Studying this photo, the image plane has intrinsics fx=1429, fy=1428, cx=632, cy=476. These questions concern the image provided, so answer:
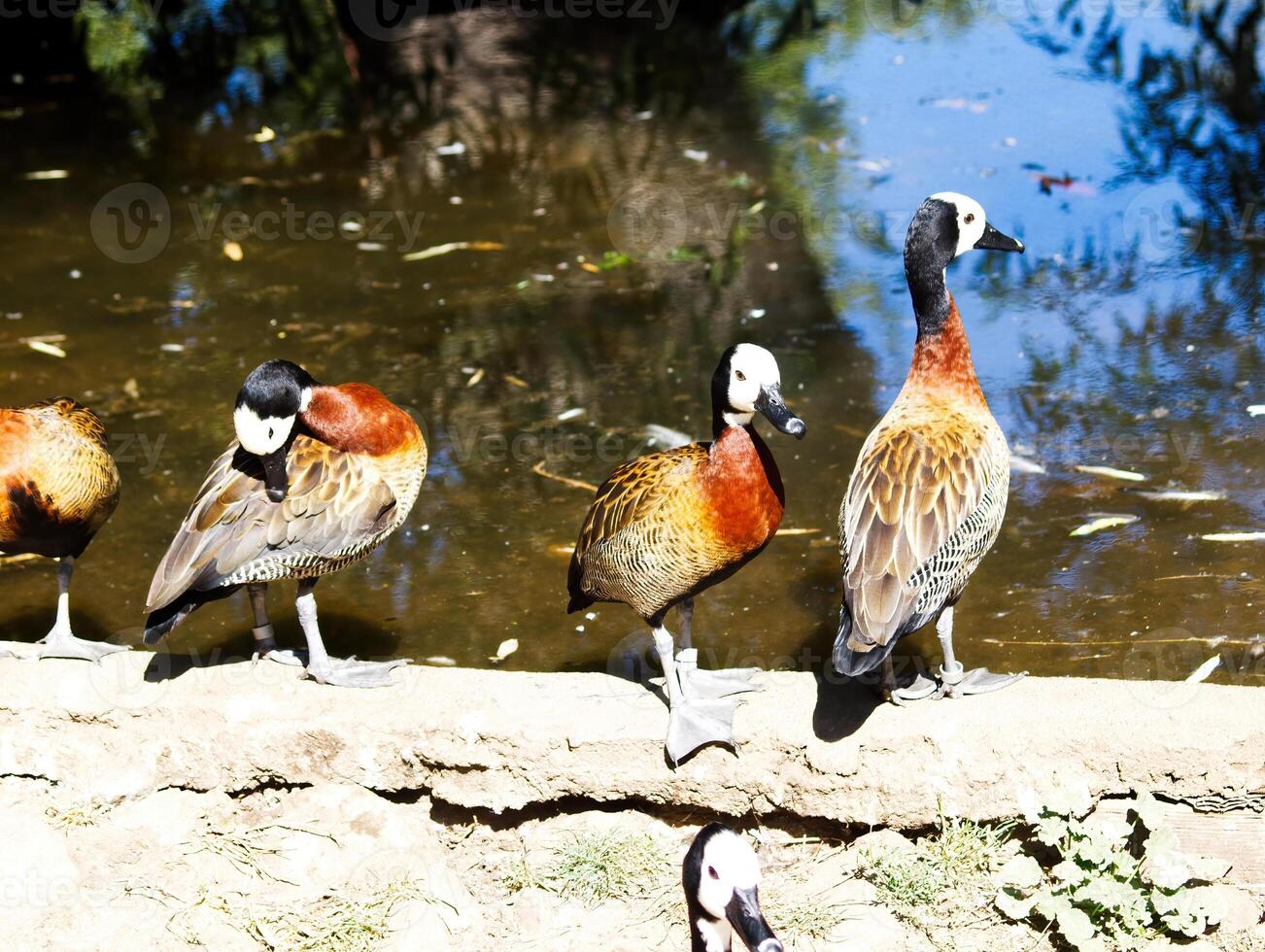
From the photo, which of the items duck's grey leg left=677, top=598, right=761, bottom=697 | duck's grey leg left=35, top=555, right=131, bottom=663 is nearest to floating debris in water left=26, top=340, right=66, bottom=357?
duck's grey leg left=35, top=555, right=131, bottom=663

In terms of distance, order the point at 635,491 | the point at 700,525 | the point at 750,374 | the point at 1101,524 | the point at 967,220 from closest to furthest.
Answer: the point at 750,374 < the point at 700,525 < the point at 635,491 < the point at 967,220 < the point at 1101,524

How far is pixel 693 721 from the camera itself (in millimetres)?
4340

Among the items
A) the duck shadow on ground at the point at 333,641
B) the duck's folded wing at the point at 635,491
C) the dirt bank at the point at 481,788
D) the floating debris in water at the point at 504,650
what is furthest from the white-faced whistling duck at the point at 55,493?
the duck's folded wing at the point at 635,491

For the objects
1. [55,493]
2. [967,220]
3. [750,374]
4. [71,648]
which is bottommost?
[71,648]

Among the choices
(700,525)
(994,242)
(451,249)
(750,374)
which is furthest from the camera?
(451,249)

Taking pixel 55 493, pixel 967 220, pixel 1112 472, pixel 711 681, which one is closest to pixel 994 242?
pixel 967 220

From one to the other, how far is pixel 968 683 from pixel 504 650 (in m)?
1.84

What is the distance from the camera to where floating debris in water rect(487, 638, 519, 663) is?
547cm

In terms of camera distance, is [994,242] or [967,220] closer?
[967,220]

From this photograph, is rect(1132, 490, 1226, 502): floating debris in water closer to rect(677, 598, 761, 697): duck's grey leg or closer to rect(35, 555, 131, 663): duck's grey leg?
rect(677, 598, 761, 697): duck's grey leg

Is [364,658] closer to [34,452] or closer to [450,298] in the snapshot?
[34,452]

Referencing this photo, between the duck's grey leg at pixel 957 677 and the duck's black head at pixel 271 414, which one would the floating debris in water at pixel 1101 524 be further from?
the duck's black head at pixel 271 414

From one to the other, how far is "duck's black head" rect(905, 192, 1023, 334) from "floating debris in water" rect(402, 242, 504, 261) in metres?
4.28

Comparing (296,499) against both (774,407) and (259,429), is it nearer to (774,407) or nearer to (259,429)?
(259,429)
